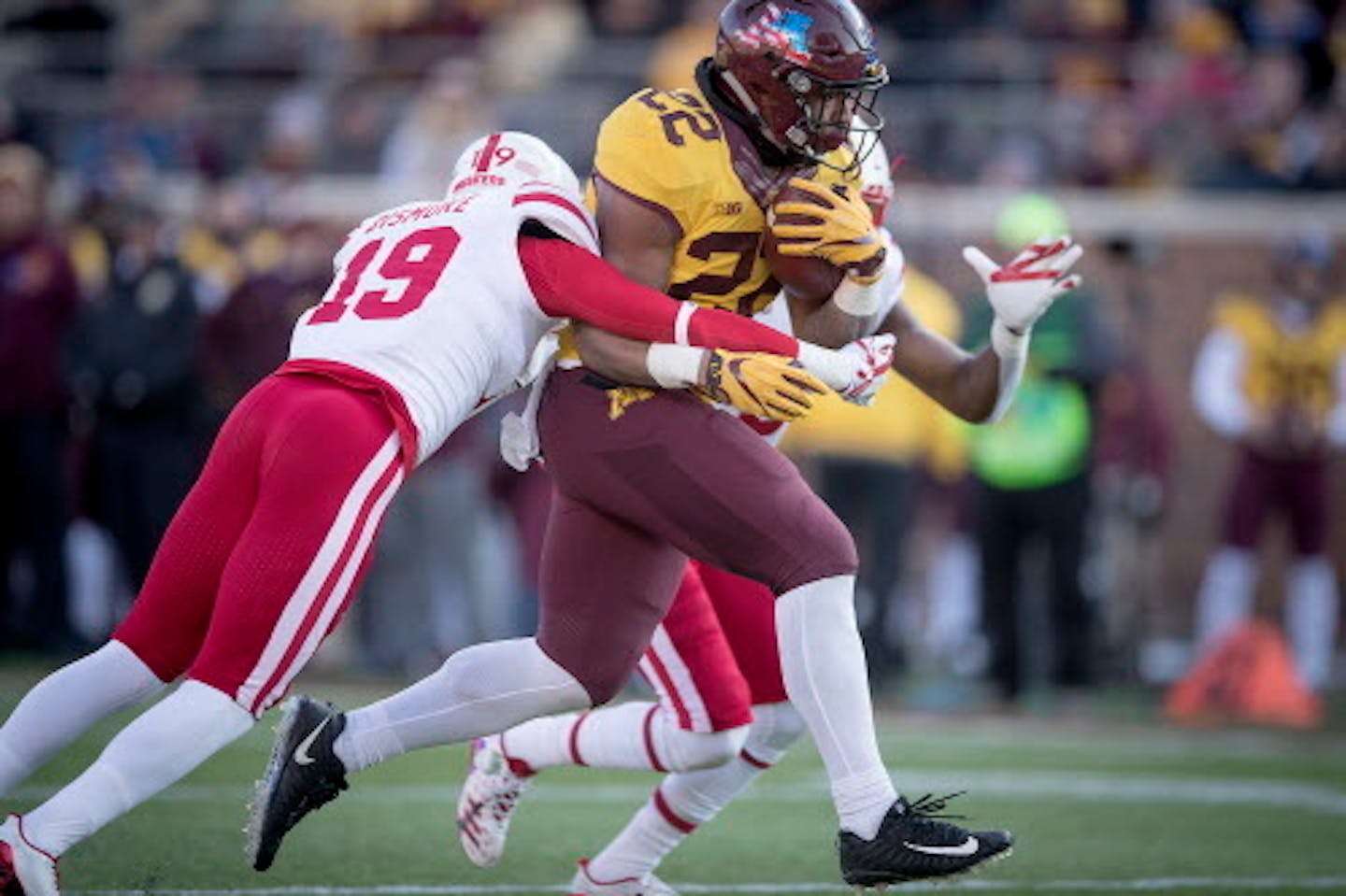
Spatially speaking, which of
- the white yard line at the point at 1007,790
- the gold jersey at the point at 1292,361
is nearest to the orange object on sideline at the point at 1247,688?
the gold jersey at the point at 1292,361

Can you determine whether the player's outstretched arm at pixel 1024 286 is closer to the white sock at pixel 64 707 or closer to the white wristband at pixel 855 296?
the white wristband at pixel 855 296

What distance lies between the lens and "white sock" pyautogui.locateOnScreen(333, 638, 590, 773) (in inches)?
194

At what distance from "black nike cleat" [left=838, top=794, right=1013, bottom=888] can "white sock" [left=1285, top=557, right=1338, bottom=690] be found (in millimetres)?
6027

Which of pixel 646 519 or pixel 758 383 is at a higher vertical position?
pixel 758 383

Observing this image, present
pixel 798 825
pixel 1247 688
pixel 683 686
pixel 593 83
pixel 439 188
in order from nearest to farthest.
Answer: pixel 683 686 → pixel 798 825 → pixel 1247 688 → pixel 439 188 → pixel 593 83

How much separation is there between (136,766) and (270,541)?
0.46 meters

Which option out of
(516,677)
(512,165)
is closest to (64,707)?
(516,677)

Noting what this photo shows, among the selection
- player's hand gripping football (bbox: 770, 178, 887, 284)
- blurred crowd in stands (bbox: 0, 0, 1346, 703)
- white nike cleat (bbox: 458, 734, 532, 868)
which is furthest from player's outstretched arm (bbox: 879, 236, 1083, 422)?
blurred crowd in stands (bbox: 0, 0, 1346, 703)

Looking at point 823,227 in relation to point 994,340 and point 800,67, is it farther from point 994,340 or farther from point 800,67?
point 994,340

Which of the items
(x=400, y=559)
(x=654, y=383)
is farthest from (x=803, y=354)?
(x=400, y=559)

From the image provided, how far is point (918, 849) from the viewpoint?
460 centimetres

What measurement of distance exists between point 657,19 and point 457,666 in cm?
824

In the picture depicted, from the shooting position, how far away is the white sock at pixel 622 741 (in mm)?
5215

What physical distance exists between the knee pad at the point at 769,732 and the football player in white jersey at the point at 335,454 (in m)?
0.52
